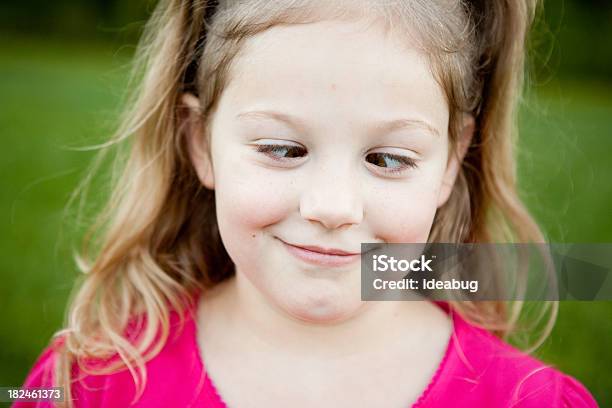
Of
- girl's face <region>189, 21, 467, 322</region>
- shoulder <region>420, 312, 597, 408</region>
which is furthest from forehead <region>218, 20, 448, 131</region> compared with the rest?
shoulder <region>420, 312, 597, 408</region>

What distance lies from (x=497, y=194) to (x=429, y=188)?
1.65ft

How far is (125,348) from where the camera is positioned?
1.79m

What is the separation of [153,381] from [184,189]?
57cm

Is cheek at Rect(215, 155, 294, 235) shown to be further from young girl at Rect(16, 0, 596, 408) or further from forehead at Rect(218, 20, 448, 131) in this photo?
forehead at Rect(218, 20, 448, 131)

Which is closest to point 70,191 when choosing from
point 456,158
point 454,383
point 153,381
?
point 153,381

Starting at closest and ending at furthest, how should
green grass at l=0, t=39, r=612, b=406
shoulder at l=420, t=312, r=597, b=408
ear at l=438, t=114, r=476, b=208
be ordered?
1. shoulder at l=420, t=312, r=597, b=408
2. ear at l=438, t=114, r=476, b=208
3. green grass at l=0, t=39, r=612, b=406

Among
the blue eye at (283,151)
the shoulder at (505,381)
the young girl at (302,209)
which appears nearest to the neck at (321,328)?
the young girl at (302,209)

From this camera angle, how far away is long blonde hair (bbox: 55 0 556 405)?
178 centimetres

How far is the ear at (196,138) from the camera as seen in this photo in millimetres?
1797

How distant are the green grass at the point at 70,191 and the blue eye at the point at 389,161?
2.50ft

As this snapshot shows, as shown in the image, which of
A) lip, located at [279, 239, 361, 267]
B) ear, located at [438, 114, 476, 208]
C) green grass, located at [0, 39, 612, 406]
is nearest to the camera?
lip, located at [279, 239, 361, 267]

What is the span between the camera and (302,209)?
4.81 ft

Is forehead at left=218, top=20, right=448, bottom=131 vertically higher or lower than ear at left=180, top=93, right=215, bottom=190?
higher

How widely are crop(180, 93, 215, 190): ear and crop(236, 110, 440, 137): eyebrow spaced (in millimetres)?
302
